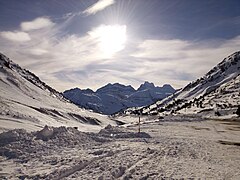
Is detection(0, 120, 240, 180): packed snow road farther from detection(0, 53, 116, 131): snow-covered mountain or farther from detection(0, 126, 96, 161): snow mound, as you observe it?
detection(0, 53, 116, 131): snow-covered mountain

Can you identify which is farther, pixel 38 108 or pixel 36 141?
pixel 38 108

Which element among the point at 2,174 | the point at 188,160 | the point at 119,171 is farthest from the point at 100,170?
the point at 188,160

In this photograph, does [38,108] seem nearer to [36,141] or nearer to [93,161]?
[36,141]

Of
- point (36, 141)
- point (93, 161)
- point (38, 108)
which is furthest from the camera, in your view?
point (38, 108)

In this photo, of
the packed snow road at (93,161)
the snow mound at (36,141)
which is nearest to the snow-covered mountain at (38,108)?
the snow mound at (36,141)

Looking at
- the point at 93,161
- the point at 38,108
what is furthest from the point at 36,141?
the point at 38,108

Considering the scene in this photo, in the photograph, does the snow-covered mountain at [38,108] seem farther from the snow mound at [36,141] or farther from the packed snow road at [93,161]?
the packed snow road at [93,161]

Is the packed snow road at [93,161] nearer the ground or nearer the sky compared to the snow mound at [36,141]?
nearer the ground

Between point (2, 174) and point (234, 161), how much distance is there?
13535 millimetres

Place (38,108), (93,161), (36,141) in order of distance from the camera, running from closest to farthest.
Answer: (93,161)
(36,141)
(38,108)

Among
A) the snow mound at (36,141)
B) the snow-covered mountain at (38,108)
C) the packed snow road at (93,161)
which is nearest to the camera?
the packed snow road at (93,161)

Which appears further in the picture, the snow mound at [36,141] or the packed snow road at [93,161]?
the snow mound at [36,141]

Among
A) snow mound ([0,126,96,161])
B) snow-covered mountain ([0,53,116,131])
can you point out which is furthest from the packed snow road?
snow-covered mountain ([0,53,116,131])

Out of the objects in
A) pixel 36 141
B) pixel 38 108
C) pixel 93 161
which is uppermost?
pixel 38 108
